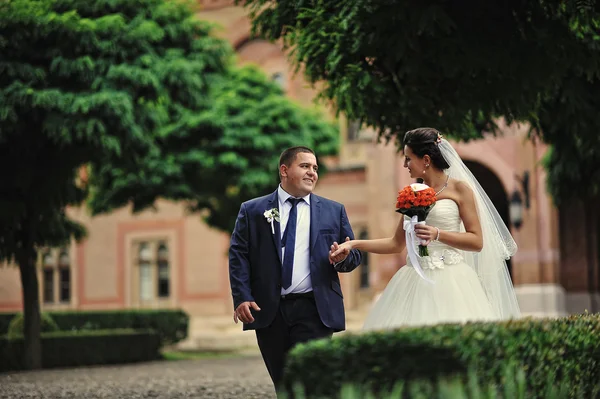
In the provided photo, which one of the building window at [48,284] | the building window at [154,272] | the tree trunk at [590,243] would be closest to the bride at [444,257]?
the tree trunk at [590,243]

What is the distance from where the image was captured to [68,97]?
15.2 meters

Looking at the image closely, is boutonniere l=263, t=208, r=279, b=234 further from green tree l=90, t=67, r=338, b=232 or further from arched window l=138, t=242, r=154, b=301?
arched window l=138, t=242, r=154, b=301

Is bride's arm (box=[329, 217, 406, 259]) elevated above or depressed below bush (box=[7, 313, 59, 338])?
above

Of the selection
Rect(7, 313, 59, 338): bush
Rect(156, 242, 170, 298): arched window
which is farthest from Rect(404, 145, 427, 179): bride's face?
Rect(156, 242, 170, 298): arched window

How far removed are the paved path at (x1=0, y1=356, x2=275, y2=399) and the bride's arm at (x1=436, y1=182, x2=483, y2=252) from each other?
4.51 meters

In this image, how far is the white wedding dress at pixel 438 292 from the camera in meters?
6.14

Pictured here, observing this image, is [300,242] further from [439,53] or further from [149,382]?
[149,382]

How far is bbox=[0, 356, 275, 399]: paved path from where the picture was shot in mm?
11312

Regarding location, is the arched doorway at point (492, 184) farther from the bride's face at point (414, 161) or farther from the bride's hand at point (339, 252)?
the bride's hand at point (339, 252)

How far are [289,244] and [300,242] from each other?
0.29 feet

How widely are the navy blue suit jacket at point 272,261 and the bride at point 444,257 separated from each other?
16 centimetres

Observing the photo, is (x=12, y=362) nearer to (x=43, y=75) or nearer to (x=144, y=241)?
(x=43, y=75)

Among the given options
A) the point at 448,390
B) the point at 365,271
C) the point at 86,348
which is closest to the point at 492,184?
the point at 365,271

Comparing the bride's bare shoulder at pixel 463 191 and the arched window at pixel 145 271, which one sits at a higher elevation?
the bride's bare shoulder at pixel 463 191
